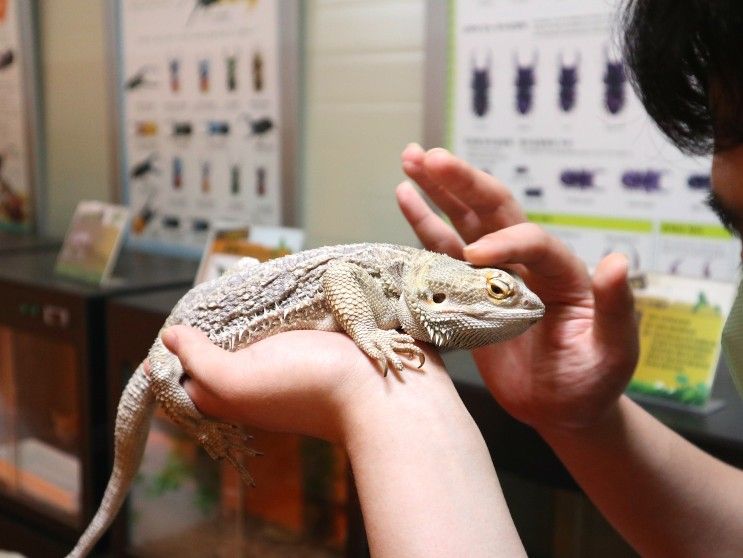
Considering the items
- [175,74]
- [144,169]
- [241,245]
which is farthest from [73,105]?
[241,245]

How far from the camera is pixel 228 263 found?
142cm

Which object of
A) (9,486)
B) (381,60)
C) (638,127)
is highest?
(381,60)

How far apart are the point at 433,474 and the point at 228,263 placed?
0.74m

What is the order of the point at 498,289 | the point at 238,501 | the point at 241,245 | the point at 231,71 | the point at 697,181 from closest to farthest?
the point at 498,289 → the point at 241,245 → the point at 697,181 → the point at 238,501 → the point at 231,71

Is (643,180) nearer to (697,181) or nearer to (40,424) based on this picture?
(697,181)

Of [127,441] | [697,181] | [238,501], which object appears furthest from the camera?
[238,501]

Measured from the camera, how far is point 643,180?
1.68 metres

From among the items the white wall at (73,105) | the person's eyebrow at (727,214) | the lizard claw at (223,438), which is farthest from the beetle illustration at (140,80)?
the person's eyebrow at (727,214)

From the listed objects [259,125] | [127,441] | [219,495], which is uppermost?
[259,125]

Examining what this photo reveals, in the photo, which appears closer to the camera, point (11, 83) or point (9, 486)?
point (9, 486)

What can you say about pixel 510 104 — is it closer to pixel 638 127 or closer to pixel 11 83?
pixel 638 127

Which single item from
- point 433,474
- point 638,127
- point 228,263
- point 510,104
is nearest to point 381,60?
point 510,104

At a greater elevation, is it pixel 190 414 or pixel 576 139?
pixel 576 139

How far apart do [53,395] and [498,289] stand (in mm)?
1619
